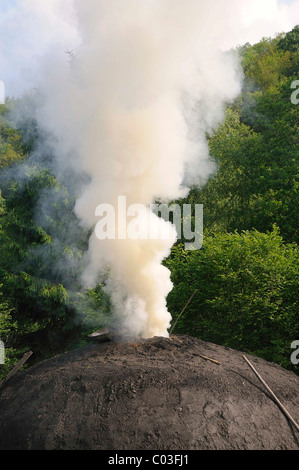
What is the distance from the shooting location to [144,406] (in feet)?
17.6

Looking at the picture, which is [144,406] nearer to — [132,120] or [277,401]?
[277,401]

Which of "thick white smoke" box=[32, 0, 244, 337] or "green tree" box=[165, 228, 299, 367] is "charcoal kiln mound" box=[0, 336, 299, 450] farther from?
"green tree" box=[165, 228, 299, 367]

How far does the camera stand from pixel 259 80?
93.5 ft

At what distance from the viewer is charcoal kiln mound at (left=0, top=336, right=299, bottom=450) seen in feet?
16.5

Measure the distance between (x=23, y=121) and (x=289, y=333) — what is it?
10.7 metres

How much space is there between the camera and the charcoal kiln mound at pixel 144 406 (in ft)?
16.5

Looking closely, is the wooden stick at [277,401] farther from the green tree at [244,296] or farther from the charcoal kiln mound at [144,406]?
the green tree at [244,296]

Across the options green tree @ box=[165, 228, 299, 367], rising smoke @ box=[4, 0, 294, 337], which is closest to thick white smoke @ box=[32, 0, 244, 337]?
rising smoke @ box=[4, 0, 294, 337]

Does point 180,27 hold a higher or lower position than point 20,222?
higher

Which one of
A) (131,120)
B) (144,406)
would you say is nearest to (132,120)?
(131,120)

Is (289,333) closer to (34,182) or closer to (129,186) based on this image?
(129,186)

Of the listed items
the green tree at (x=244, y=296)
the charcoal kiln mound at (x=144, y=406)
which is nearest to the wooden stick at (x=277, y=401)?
the charcoal kiln mound at (x=144, y=406)
